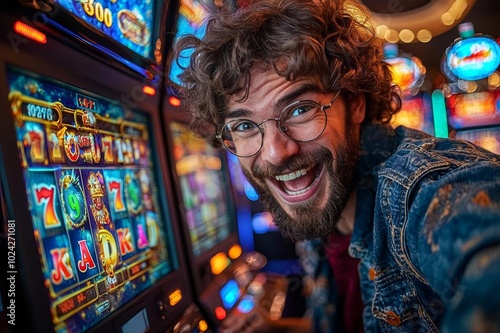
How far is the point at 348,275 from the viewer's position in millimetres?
1936

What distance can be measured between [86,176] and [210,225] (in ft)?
3.42

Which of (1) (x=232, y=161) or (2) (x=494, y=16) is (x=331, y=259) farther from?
(2) (x=494, y=16)

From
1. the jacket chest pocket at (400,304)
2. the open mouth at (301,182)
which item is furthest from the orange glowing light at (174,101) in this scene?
the jacket chest pocket at (400,304)

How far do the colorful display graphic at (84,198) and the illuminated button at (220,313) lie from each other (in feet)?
1.19

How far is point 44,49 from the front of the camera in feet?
3.92

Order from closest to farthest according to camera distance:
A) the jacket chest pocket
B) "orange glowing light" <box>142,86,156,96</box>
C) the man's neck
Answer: the jacket chest pocket, the man's neck, "orange glowing light" <box>142,86,156,96</box>

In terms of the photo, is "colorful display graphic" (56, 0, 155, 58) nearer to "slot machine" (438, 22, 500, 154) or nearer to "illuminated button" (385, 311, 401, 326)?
"illuminated button" (385, 311, 401, 326)

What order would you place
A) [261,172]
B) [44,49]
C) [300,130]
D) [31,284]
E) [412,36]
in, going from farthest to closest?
[412,36]
[261,172]
[300,130]
[44,49]
[31,284]

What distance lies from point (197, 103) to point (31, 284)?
32.4 inches

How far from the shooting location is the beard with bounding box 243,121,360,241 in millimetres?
1410

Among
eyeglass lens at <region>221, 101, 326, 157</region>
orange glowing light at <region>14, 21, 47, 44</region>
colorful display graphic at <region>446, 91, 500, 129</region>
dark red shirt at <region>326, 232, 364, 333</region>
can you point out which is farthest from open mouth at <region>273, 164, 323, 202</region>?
colorful display graphic at <region>446, 91, 500, 129</region>

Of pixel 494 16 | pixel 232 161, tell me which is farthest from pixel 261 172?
pixel 494 16

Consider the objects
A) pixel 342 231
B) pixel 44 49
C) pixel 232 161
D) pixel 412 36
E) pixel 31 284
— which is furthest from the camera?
pixel 412 36

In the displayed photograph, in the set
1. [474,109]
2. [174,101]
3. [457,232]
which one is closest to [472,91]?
[474,109]
